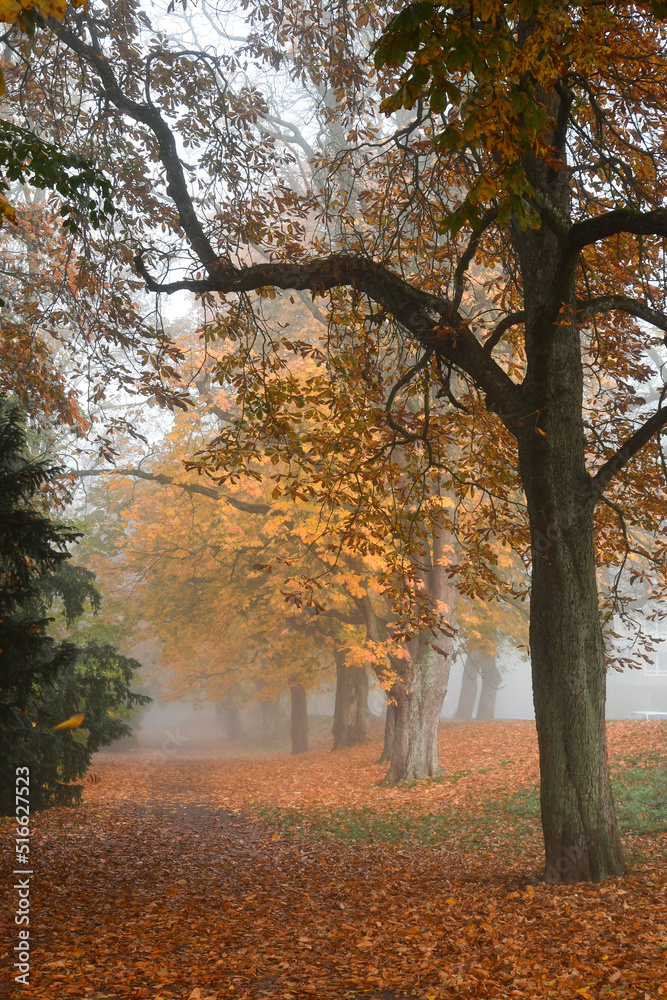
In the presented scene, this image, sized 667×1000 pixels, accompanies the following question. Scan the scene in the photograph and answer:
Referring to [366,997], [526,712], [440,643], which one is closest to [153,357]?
[366,997]

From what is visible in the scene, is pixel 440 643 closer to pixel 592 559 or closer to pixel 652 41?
pixel 592 559

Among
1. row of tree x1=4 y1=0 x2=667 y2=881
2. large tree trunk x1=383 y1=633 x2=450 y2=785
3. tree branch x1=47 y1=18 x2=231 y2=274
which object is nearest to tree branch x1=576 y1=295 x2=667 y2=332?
row of tree x1=4 y1=0 x2=667 y2=881

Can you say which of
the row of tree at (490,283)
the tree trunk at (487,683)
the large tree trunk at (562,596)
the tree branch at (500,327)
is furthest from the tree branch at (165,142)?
the tree trunk at (487,683)

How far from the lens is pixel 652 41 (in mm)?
6820

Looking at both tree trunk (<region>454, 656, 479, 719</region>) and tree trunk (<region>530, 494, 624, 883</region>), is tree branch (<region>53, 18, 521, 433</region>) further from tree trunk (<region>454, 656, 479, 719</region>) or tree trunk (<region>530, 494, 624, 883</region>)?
tree trunk (<region>454, 656, 479, 719</region>)

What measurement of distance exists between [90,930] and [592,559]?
15.8 ft

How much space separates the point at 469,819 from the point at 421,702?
4111 millimetres

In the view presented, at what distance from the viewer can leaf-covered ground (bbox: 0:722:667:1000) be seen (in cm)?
419

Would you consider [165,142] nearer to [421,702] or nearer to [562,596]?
[562,596]

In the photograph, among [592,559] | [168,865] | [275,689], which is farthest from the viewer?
[275,689]

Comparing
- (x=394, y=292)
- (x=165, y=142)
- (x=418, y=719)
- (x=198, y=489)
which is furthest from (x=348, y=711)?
(x=165, y=142)

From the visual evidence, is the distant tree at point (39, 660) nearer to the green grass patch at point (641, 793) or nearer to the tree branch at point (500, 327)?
the tree branch at point (500, 327)

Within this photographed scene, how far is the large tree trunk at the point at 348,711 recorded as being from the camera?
69.8 ft

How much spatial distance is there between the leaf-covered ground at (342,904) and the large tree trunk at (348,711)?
8.75 m
